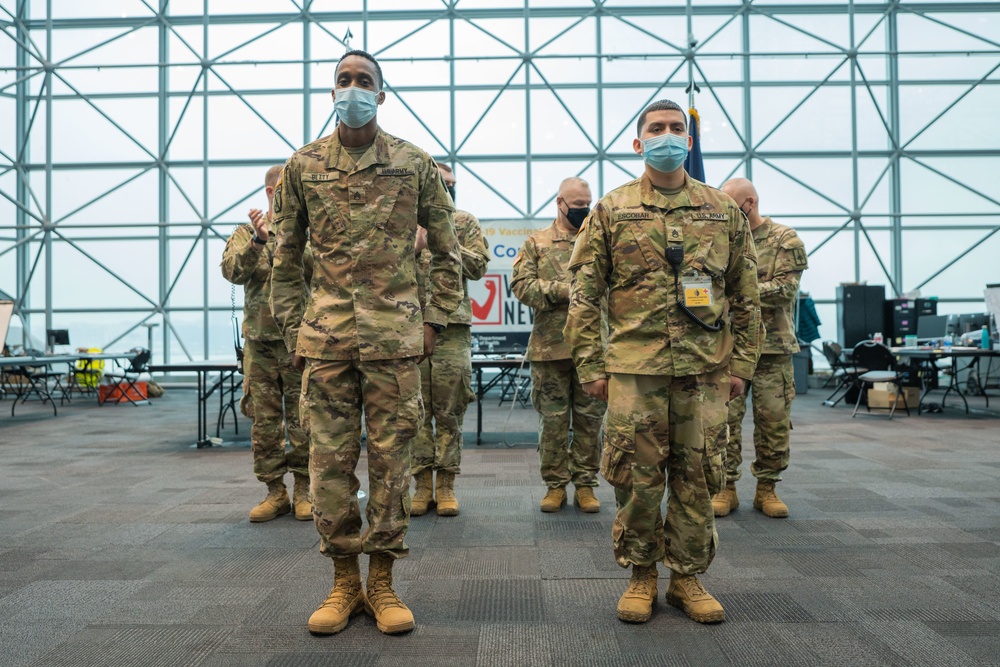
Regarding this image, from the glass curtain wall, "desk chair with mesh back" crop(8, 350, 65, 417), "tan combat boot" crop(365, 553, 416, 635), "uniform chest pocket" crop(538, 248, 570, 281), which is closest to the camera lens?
"tan combat boot" crop(365, 553, 416, 635)

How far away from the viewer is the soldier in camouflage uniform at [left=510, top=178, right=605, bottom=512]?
354 centimetres

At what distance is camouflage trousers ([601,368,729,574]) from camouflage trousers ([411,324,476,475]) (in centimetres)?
142

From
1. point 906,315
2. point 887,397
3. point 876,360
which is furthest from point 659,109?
point 906,315

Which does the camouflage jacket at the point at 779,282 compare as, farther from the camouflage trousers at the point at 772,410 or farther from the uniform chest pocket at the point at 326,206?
the uniform chest pocket at the point at 326,206

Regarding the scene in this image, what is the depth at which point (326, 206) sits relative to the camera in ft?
7.09

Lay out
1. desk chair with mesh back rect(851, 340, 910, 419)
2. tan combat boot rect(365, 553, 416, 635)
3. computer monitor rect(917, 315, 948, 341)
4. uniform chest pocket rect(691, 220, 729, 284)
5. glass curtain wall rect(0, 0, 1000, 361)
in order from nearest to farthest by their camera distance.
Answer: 1. tan combat boot rect(365, 553, 416, 635)
2. uniform chest pocket rect(691, 220, 729, 284)
3. desk chair with mesh back rect(851, 340, 910, 419)
4. computer monitor rect(917, 315, 948, 341)
5. glass curtain wall rect(0, 0, 1000, 361)

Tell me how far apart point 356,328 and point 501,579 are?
110 centimetres

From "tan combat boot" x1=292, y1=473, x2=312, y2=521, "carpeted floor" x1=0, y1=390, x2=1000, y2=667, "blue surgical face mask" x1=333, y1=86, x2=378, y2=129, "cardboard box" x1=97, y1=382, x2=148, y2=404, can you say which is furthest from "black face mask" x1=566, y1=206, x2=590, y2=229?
"cardboard box" x1=97, y1=382, x2=148, y2=404

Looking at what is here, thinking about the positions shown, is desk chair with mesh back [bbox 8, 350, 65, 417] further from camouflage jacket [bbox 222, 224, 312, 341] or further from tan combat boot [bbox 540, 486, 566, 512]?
tan combat boot [bbox 540, 486, 566, 512]

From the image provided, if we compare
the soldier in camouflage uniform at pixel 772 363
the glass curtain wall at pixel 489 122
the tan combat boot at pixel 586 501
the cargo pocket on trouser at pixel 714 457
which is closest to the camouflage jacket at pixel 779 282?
the soldier in camouflage uniform at pixel 772 363

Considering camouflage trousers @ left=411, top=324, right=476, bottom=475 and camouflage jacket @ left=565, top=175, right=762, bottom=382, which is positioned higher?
camouflage jacket @ left=565, top=175, right=762, bottom=382

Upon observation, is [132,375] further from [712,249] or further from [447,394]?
[712,249]

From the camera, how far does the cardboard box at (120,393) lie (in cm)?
998

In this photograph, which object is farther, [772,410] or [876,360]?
[876,360]
